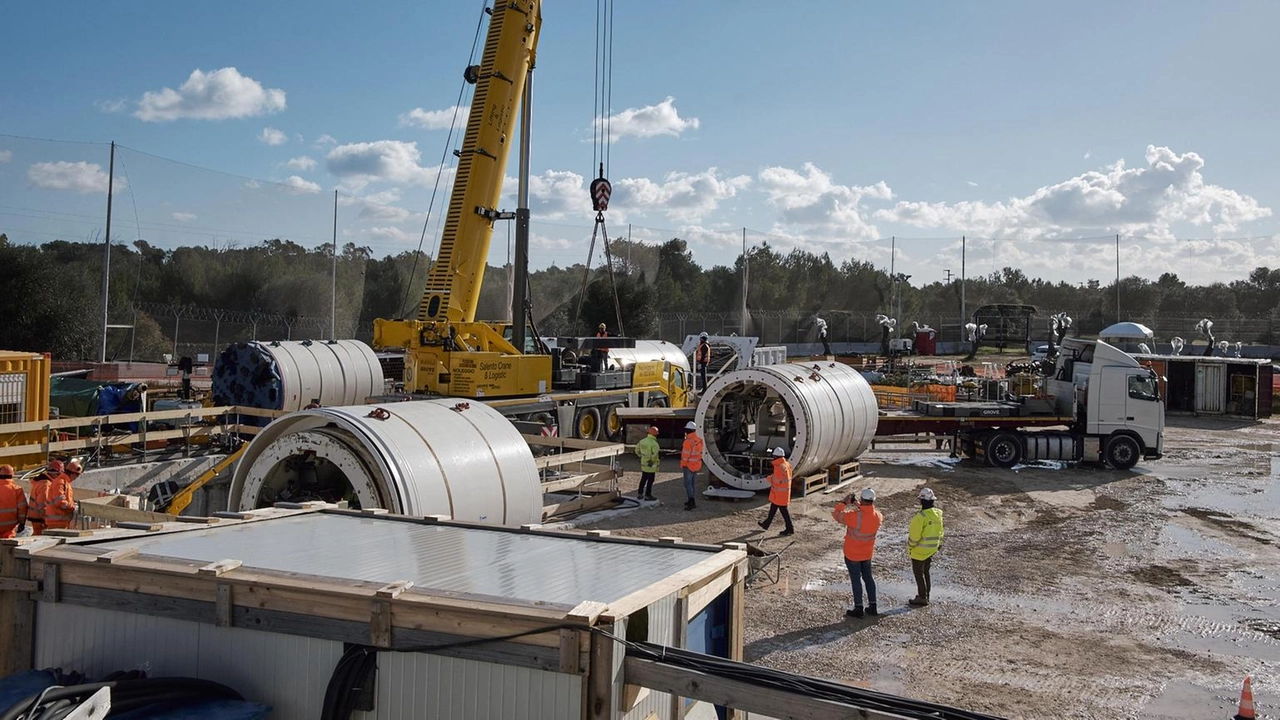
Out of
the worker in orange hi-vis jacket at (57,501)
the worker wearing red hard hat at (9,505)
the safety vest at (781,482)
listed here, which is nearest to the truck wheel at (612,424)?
the safety vest at (781,482)

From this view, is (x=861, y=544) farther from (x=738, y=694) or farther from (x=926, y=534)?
(x=738, y=694)

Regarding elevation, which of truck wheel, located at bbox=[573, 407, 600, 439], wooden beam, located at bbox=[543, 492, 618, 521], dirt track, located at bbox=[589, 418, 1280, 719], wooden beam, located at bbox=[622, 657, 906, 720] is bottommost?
dirt track, located at bbox=[589, 418, 1280, 719]

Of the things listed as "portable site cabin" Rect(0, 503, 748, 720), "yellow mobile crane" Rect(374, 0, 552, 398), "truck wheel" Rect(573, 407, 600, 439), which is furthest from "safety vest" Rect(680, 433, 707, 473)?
"portable site cabin" Rect(0, 503, 748, 720)

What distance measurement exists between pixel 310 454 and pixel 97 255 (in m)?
33.2

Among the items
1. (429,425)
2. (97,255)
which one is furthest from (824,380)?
(97,255)

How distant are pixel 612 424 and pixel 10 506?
1631 centimetres

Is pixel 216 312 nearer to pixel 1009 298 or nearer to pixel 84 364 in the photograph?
pixel 84 364

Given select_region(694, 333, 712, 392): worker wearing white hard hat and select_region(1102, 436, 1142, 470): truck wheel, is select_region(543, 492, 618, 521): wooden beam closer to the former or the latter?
select_region(1102, 436, 1142, 470): truck wheel

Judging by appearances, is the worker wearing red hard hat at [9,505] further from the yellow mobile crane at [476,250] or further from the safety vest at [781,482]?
the yellow mobile crane at [476,250]

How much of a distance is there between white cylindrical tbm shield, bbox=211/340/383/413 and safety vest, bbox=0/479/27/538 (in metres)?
12.2

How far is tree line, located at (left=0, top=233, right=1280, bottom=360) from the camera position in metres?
34.6

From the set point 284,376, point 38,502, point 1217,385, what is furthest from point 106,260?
point 1217,385

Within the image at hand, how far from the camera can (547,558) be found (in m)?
5.78

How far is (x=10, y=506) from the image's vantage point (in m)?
9.77
